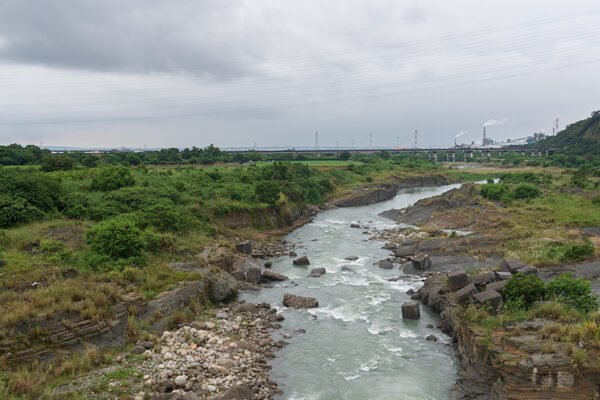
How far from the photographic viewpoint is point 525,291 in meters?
21.2

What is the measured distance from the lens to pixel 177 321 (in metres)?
23.5

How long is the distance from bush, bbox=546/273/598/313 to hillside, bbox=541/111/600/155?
131624 mm

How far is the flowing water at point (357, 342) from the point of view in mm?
18438

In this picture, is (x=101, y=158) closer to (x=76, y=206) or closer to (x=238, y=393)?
(x=76, y=206)

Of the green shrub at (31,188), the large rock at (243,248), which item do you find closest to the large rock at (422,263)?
the large rock at (243,248)

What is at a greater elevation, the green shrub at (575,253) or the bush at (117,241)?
the bush at (117,241)

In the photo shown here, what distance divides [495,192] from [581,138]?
126 metres

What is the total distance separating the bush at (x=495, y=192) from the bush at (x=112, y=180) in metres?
44.7

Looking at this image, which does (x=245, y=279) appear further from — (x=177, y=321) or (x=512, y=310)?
(x=512, y=310)

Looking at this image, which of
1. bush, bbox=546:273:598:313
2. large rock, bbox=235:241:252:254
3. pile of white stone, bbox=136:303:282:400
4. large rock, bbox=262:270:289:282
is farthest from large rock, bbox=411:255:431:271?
large rock, bbox=235:241:252:254

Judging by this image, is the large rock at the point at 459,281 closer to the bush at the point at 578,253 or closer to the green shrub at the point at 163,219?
the bush at the point at 578,253

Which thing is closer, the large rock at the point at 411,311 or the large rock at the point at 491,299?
the large rock at the point at 491,299

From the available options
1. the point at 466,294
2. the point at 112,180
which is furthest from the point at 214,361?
the point at 112,180

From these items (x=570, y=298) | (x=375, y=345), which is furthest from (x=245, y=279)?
(x=570, y=298)
